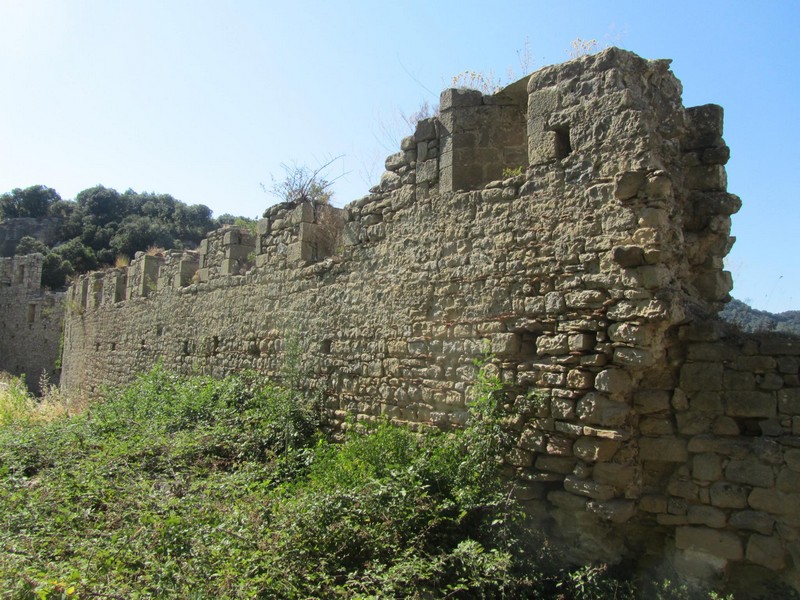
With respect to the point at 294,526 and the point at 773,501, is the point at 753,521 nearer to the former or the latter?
the point at 773,501

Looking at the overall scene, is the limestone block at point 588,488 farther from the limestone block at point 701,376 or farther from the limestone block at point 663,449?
the limestone block at point 701,376

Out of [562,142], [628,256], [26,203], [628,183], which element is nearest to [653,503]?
[628,256]

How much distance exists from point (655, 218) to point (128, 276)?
1220 centimetres

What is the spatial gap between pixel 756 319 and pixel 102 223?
123ft

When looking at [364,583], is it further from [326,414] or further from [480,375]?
[326,414]

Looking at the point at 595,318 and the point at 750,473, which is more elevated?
the point at 595,318

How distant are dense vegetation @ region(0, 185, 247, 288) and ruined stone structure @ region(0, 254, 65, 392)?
442 cm

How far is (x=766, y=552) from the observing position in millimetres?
4020

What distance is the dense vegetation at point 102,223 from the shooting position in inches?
1289

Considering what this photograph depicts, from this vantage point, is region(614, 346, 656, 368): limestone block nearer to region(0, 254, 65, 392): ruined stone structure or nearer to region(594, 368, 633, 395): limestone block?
region(594, 368, 633, 395): limestone block

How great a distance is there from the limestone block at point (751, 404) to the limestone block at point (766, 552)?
75 cm

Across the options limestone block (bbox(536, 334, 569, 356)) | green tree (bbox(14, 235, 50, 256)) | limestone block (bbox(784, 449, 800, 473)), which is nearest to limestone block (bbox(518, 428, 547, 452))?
limestone block (bbox(536, 334, 569, 356))

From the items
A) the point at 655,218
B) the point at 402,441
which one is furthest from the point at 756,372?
the point at 402,441

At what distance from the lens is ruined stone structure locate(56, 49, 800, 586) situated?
4.23 metres
